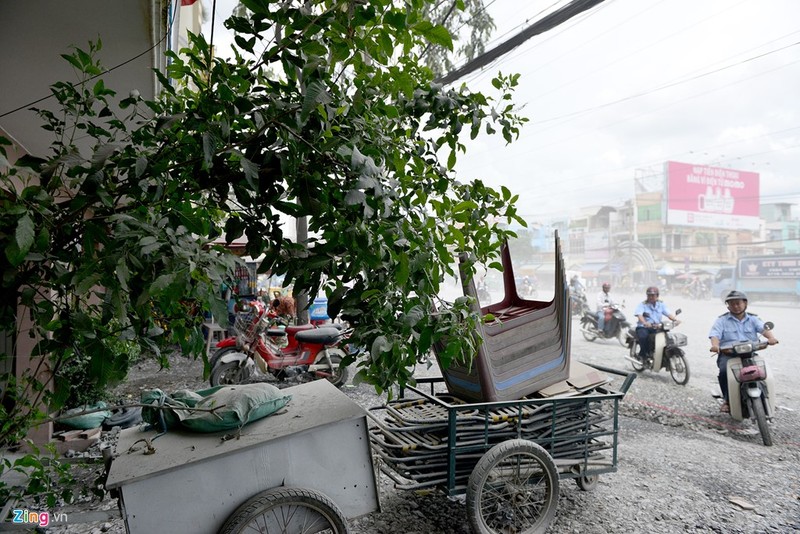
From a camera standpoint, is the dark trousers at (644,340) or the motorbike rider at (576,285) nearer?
the dark trousers at (644,340)

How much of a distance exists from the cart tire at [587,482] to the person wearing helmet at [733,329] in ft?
9.64

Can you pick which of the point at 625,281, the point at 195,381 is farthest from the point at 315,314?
the point at 625,281

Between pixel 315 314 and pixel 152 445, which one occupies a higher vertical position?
pixel 152 445

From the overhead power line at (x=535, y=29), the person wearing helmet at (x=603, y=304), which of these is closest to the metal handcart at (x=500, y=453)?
the overhead power line at (x=535, y=29)

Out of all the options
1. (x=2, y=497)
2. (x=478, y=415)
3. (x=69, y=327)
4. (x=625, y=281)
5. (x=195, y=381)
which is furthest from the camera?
(x=625, y=281)

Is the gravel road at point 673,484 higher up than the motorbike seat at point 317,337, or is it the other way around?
the motorbike seat at point 317,337

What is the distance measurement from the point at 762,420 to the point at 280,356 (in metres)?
6.11

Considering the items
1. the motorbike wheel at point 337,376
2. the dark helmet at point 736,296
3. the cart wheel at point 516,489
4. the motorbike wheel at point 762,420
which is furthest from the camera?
the motorbike wheel at point 337,376

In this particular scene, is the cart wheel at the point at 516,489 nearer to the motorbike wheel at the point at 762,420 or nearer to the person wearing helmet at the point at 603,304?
the motorbike wheel at the point at 762,420

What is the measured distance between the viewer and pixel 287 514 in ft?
7.61

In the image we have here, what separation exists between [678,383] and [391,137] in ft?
24.0

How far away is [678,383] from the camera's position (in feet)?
24.5

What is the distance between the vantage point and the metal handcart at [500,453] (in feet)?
9.88

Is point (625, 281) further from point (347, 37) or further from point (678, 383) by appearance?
point (347, 37)
